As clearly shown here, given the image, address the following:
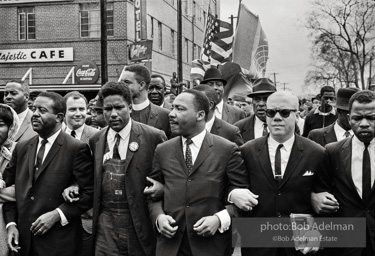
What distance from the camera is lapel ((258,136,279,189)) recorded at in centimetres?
418

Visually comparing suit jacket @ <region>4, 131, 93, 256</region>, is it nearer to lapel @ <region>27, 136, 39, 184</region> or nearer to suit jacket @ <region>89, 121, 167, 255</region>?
lapel @ <region>27, 136, 39, 184</region>

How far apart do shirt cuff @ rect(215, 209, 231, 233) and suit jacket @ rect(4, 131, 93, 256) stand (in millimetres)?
1325

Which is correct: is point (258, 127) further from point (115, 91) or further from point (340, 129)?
point (115, 91)

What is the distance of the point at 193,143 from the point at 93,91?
22.9m

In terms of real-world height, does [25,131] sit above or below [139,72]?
below

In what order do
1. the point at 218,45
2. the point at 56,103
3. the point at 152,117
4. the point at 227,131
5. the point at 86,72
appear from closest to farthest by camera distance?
the point at 56,103 < the point at 227,131 < the point at 152,117 < the point at 218,45 < the point at 86,72

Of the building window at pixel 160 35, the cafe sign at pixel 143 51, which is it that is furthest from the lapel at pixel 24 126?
the building window at pixel 160 35

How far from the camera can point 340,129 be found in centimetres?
650

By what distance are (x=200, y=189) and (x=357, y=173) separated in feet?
4.44

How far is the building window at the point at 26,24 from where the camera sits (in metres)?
27.5

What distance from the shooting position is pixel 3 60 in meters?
27.7

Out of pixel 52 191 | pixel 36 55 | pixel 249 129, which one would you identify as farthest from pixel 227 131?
pixel 36 55

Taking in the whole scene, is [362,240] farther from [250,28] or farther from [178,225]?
[250,28]

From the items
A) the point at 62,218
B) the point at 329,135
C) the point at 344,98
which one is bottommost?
the point at 62,218
